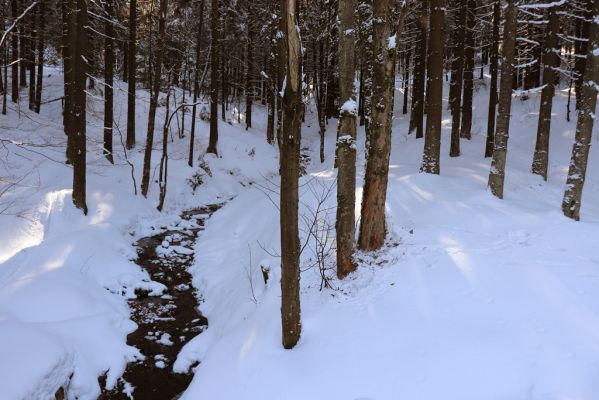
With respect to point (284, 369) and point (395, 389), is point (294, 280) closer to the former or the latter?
point (284, 369)

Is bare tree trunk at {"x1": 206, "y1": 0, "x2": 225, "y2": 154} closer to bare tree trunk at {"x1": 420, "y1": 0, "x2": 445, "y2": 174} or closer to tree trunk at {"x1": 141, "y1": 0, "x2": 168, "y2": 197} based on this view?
tree trunk at {"x1": 141, "y1": 0, "x2": 168, "y2": 197}

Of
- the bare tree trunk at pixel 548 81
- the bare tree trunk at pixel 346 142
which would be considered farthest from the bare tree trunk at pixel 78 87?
the bare tree trunk at pixel 548 81

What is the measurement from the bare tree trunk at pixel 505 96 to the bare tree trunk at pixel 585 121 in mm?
1383

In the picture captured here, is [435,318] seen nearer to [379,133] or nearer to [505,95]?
[379,133]

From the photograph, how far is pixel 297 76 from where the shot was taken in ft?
15.0

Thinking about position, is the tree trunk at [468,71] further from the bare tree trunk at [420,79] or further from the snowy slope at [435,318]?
the snowy slope at [435,318]

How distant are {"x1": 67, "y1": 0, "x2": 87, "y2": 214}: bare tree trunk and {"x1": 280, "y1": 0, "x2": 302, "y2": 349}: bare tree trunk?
8.95m

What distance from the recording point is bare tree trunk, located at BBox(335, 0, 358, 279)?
6.84 metres

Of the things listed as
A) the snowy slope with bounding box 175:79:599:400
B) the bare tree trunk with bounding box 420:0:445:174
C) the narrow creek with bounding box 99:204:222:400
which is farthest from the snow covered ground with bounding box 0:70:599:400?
the bare tree trunk with bounding box 420:0:445:174

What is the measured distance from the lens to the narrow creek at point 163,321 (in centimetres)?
656

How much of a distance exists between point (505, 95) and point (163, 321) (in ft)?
29.8

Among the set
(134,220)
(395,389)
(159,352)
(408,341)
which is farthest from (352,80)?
(134,220)

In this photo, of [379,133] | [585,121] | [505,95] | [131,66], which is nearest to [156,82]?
[131,66]

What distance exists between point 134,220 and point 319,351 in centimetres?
989
